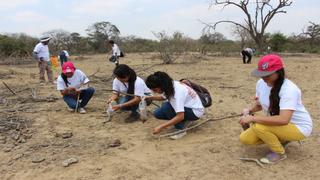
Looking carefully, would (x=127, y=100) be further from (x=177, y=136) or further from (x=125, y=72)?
(x=177, y=136)

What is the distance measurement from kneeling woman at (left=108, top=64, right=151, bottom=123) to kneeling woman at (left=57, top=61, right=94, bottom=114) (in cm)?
77

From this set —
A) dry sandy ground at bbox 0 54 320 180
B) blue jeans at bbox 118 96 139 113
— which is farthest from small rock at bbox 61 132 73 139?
blue jeans at bbox 118 96 139 113

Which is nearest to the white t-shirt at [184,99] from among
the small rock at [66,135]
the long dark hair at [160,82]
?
the long dark hair at [160,82]

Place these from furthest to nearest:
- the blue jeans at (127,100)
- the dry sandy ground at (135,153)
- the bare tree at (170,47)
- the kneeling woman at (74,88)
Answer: the bare tree at (170,47) → the kneeling woman at (74,88) → the blue jeans at (127,100) → the dry sandy ground at (135,153)

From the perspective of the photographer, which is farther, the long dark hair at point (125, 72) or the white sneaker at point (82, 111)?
the white sneaker at point (82, 111)

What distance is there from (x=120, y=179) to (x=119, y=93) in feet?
6.52

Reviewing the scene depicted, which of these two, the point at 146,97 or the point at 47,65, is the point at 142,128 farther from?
the point at 47,65

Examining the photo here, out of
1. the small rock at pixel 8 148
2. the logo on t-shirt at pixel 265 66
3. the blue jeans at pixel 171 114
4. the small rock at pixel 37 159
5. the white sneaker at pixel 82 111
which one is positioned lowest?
the small rock at pixel 8 148

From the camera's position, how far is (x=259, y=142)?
3.81 metres

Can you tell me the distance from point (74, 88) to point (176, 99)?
6.82 ft

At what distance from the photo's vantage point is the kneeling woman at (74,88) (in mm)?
5863

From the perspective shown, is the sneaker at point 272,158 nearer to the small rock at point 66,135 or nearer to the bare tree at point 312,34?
the small rock at point 66,135

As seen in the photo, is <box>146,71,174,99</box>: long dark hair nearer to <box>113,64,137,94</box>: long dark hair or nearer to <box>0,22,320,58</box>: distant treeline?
<box>113,64,137,94</box>: long dark hair

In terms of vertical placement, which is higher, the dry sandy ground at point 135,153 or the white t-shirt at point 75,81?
the white t-shirt at point 75,81
